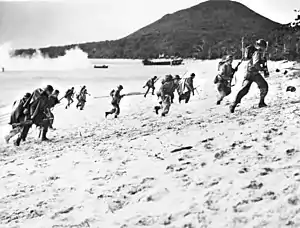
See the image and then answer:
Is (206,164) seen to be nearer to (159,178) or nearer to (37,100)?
(159,178)

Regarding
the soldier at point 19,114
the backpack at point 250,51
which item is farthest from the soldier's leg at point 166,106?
the soldier at point 19,114

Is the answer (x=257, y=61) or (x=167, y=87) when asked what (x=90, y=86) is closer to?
(x=167, y=87)

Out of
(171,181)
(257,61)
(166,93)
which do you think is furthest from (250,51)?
(171,181)

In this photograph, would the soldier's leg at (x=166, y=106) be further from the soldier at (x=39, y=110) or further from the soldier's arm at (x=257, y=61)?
the soldier's arm at (x=257, y=61)

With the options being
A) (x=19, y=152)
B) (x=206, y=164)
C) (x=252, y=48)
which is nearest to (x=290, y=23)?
(x=252, y=48)

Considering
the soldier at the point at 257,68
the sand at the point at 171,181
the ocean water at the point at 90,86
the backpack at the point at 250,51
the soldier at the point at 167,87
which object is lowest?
the ocean water at the point at 90,86

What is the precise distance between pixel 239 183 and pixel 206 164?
109 centimetres

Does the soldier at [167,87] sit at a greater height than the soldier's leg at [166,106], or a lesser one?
greater

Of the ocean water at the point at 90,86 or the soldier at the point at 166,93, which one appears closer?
the soldier at the point at 166,93

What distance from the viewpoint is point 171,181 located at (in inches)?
267

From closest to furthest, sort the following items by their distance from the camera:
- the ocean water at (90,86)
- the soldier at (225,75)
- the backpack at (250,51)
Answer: the backpack at (250,51) < the soldier at (225,75) < the ocean water at (90,86)

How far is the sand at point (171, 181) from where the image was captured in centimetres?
557

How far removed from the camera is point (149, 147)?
29.8ft

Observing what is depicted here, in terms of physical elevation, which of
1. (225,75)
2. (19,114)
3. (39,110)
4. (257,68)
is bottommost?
(19,114)
